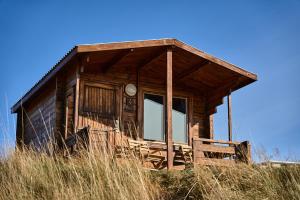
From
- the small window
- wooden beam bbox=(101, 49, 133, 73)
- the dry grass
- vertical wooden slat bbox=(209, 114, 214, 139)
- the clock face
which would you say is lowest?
the dry grass

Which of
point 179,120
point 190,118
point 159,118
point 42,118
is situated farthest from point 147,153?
point 190,118

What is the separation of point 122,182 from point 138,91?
793cm

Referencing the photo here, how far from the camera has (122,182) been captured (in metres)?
7.67

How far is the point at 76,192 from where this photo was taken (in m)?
7.34

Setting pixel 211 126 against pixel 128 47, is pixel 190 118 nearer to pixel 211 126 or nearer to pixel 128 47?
pixel 211 126

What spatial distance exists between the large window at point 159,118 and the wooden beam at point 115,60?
5.52ft

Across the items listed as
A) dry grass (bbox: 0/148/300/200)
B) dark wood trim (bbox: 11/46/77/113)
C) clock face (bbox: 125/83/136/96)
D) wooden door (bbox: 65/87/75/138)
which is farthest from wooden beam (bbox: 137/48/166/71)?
dry grass (bbox: 0/148/300/200)

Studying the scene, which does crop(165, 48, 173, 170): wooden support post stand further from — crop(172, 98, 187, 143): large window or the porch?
crop(172, 98, 187, 143): large window

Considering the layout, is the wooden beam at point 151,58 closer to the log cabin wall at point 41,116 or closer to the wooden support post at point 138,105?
the wooden support post at point 138,105

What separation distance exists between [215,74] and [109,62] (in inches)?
139

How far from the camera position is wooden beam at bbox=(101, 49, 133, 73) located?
13.8 meters

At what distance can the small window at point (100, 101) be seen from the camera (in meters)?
14.5

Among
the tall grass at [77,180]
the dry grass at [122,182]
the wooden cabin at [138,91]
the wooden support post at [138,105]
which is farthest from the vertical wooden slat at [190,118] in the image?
the tall grass at [77,180]

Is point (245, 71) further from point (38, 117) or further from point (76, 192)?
point (76, 192)
